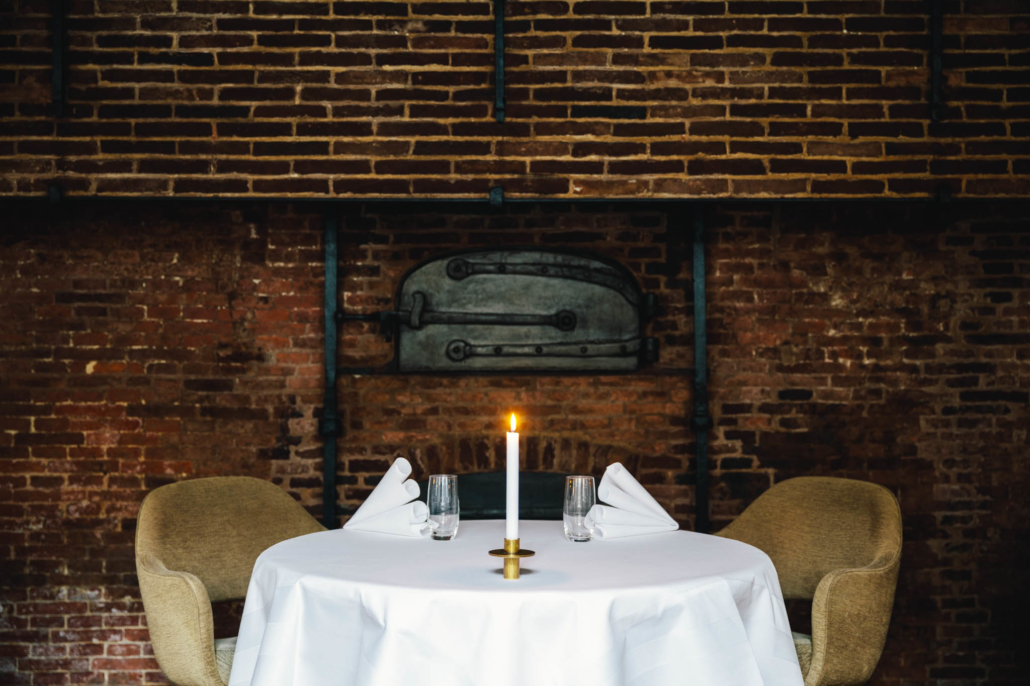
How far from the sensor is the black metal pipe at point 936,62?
2779 mm

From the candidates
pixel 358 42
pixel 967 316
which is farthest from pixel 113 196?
pixel 967 316

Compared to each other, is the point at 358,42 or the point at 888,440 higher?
the point at 358,42

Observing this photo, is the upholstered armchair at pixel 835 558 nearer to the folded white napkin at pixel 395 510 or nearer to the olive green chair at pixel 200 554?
the folded white napkin at pixel 395 510

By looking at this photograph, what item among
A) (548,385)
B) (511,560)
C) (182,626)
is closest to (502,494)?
(548,385)

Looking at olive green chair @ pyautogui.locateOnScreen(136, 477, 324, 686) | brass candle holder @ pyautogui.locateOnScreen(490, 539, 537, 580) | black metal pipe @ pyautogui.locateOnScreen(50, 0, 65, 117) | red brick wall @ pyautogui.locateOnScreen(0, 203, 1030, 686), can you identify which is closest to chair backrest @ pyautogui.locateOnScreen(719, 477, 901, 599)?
red brick wall @ pyautogui.locateOnScreen(0, 203, 1030, 686)

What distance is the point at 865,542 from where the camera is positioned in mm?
2176

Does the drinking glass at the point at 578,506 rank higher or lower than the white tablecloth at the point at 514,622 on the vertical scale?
higher

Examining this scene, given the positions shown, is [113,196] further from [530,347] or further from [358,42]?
[530,347]

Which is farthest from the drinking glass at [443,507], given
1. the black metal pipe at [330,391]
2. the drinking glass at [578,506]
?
the black metal pipe at [330,391]

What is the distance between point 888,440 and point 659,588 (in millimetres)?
1969

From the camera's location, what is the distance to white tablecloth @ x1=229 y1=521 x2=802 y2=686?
137 cm

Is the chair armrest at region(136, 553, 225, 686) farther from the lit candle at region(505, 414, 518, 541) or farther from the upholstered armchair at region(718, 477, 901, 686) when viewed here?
the upholstered armchair at region(718, 477, 901, 686)

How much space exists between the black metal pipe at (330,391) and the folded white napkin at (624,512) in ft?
4.17

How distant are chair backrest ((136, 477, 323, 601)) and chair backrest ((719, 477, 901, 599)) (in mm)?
1405
